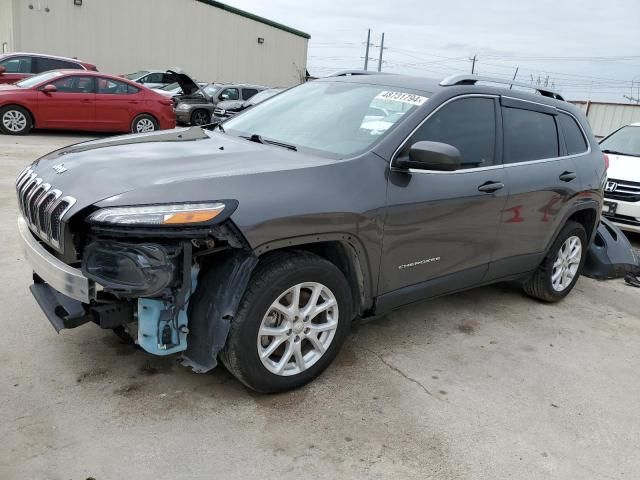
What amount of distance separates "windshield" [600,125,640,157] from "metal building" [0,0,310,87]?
64.8 feet

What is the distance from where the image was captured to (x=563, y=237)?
4789 millimetres

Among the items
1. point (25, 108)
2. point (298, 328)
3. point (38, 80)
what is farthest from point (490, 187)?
point (38, 80)

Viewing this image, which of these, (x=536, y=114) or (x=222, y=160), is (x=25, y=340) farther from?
(x=536, y=114)

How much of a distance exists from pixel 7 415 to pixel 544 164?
3923mm

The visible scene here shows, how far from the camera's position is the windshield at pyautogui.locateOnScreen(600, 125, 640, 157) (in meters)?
8.34

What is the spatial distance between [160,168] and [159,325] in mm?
778

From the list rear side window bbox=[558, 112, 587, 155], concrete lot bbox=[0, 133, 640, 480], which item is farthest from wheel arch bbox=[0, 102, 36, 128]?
rear side window bbox=[558, 112, 587, 155]

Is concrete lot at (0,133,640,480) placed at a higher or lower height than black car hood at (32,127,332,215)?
lower

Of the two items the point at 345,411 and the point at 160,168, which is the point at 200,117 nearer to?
the point at 160,168

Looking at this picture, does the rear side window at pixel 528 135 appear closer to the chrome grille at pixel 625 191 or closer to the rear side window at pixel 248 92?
the chrome grille at pixel 625 191

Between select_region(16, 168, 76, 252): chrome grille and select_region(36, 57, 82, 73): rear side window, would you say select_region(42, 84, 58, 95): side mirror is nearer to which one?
select_region(36, 57, 82, 73): rear side window

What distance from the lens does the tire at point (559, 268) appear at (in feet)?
15.7

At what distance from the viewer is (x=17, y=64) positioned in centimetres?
1319

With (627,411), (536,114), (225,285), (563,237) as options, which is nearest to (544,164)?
(536,114)
